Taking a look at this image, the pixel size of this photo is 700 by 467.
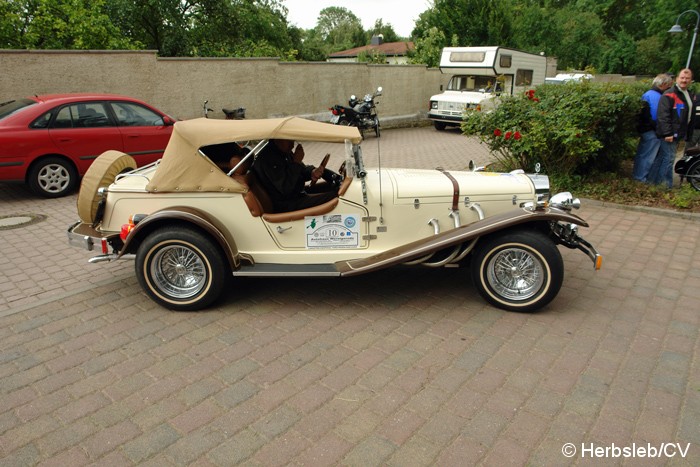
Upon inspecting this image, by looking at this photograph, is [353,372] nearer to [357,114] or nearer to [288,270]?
[288,270]

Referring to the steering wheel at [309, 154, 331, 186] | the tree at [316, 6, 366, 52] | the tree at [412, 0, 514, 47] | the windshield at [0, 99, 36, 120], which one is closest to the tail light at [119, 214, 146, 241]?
the steering wheel at [309, 154, 331, 186]

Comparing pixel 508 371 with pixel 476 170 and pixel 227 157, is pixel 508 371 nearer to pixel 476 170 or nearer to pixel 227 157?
pixel 476 170

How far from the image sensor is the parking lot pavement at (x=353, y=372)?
9.41ft

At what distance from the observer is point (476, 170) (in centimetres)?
538

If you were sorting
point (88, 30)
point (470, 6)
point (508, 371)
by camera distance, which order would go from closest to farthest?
point (508, 371) < point (88, 30) < point (470, 6)

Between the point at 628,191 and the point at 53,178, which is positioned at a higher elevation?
the point at 53,178

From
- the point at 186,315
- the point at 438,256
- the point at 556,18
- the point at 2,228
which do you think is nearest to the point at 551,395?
the point at 438,256

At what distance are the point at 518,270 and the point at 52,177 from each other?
25.7 feet

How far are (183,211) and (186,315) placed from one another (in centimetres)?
95

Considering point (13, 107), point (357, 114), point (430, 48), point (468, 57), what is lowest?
point (357, 114)

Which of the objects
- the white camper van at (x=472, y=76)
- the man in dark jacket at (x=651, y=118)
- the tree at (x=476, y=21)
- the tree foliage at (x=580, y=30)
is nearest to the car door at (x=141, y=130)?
the man in dark jacket at (x=651, y=118)

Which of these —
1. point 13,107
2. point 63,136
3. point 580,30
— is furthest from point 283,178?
point 580,30

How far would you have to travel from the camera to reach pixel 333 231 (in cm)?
451

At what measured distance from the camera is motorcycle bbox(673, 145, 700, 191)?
8.12m
